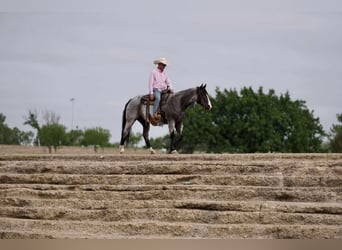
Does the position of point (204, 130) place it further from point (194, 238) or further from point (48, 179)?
point (194, 238)

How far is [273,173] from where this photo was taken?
10820 mm

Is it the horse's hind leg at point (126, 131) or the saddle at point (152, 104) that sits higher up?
the saddle at point (152, 104)

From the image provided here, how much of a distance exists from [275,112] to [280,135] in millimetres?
1212

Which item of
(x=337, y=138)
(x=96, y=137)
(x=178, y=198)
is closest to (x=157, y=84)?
(x=178, y=198)

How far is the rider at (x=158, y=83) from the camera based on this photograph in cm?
1408

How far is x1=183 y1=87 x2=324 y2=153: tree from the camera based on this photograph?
3716 cm

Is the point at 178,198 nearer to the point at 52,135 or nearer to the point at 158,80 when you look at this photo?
the point at 158,80

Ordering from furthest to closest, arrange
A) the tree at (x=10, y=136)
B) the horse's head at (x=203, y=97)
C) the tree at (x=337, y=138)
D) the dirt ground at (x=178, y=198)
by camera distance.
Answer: the tree at (x=337, y=138)
the tree at (x=10, y=136)
the horse's head at (x=203, y=97)
the dirt ground at (x=178, y=198)

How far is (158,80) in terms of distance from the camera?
1416 cm

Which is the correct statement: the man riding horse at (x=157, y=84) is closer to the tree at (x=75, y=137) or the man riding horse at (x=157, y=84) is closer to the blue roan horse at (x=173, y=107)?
the blue roan horse at (x=173, y=107)

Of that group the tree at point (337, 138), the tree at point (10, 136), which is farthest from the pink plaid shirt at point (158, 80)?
the tree at point (337, 138)

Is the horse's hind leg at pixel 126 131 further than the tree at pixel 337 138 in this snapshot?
No

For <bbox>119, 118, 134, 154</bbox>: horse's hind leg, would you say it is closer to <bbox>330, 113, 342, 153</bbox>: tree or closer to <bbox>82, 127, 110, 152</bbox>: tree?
<bbox>330, 113, 342, 153</bbox>: tree

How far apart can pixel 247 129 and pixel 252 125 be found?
314 mm
